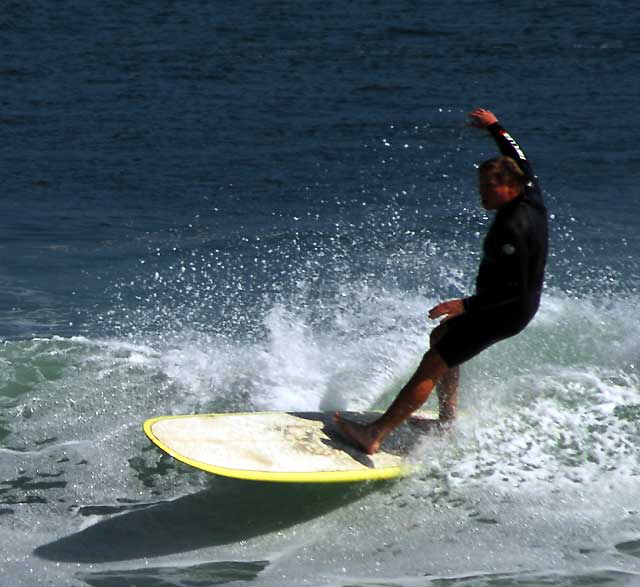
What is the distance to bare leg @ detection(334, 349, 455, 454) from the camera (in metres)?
6.05

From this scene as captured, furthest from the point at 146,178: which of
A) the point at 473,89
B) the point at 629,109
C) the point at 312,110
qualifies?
the point at 629,109

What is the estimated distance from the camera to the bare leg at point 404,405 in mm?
6047

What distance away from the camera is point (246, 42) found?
19.4m

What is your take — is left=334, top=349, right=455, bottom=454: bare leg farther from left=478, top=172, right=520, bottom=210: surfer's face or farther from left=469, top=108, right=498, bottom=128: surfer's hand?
left=469, top=108, right=498, bottom=128: surfer's hand

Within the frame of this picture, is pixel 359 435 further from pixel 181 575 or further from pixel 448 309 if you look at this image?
pixel 181 575

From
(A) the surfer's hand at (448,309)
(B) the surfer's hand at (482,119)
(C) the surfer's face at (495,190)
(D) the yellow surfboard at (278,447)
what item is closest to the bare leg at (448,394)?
(D) the yellow surfboard at (278,447)

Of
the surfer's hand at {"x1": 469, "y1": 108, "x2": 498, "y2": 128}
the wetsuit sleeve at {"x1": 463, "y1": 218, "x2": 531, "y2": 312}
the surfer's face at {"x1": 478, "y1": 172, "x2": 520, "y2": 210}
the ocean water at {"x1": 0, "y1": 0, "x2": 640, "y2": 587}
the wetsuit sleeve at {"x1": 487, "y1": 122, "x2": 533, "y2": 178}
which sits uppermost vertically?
the surfer's hand at {"x1": 469, "y1": 108, "x2": 498, "y2": 128}

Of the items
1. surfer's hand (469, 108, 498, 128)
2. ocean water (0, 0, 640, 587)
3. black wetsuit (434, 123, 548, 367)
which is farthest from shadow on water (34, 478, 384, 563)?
surfer's hand (469, 108, 498, 128)

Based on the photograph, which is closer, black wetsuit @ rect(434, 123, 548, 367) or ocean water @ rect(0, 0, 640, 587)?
black wetsuit @ rect(434, 123, 548, 367)

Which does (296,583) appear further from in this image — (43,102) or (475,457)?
(43,102)

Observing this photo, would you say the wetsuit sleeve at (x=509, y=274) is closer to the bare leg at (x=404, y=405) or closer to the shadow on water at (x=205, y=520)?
the bare leg at (x=404, y=405)

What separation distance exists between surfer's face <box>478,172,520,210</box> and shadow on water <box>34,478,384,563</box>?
1.62 meters

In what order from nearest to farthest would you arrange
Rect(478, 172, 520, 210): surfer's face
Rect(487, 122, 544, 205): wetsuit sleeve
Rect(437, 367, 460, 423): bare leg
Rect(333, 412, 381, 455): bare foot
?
Rect(478, 172, 520, 210): surfer's face
Rect(487, 122, 544, 205): wetsuit sleeve
Rect(333, 412, 381, 455): bare foot
Rect(437, 367, 460, 423): bare leg

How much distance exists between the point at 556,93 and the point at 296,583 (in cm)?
1216
